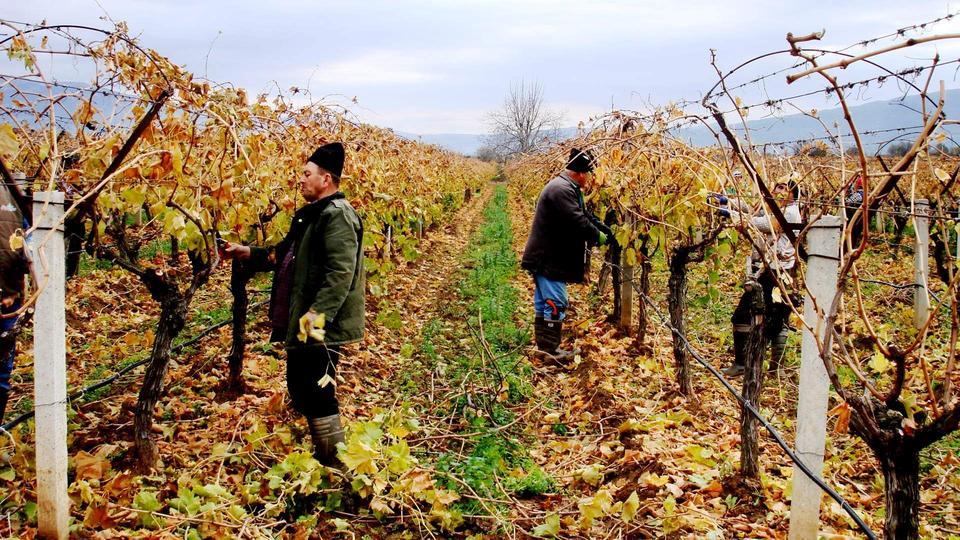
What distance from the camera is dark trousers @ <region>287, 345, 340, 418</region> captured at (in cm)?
375

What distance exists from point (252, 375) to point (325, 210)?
2.38 metres

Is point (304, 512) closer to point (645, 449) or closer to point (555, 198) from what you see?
point (645, 449)

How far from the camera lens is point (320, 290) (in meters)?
3.61

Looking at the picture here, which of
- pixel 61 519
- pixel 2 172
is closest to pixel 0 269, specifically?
pixel 2 172

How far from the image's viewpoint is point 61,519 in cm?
277

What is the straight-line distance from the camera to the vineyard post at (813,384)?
250 cm

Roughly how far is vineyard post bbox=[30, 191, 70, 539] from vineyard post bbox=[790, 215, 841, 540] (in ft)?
10.1

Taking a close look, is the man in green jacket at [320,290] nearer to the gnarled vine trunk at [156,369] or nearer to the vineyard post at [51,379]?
the gnarled vine trunk at [156,369]

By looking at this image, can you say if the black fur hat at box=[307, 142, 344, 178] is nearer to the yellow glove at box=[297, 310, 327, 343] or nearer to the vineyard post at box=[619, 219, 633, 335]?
the yellow glove at box=[297, 310, 327, 343]

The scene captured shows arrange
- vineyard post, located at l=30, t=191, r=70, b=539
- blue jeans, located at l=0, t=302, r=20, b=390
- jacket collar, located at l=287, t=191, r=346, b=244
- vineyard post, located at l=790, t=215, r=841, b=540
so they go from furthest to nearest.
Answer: jacket collar, located at l=287, t=191, r=346, b=244, blue jeans, located at l=0, t=302, r=20, b=390, vineyard post, located at l=30, t=191, r=70, b=539, vineyard post, located at l=790, t=215, r=841, b=540

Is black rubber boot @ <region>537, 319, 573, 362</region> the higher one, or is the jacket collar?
the jacket collar

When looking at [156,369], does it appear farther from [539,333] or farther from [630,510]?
[539,333]

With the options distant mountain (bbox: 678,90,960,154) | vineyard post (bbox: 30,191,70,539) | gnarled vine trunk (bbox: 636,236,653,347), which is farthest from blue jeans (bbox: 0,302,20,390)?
gnarled vine trunk (bbox: 636,236,653,347)

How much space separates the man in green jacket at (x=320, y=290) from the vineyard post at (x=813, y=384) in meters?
2.39
